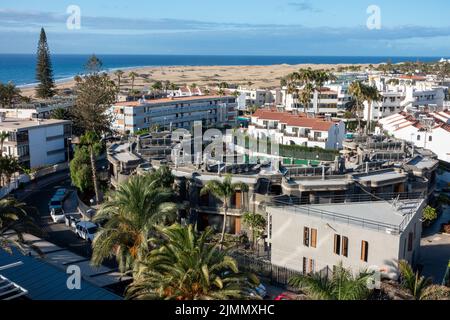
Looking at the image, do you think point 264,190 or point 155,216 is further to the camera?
point 264,190

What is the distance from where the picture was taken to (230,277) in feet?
58.1

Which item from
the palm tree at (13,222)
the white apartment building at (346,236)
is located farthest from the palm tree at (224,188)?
the palm tree at (13,222)

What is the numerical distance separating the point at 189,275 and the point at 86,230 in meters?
18.9

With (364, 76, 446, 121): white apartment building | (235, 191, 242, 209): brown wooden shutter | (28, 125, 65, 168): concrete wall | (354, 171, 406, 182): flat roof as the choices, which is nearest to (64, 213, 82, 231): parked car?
(235, 191, 242, 209): brown wooden shutter

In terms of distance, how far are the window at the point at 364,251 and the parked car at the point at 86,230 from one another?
1827 centimetres

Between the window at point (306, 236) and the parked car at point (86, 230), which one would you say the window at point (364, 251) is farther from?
the parked car at point (86, 230)

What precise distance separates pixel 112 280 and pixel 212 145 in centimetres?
3778

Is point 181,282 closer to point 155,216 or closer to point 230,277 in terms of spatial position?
point 230,277

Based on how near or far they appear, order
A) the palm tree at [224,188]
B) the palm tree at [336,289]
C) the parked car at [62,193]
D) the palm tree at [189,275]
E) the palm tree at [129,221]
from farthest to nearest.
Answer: the parked car at [62,193] → the palm tree at [224,188] → the palm tree at [129,221] → the palm tree at [189,275] → the palm tree at [336,289]

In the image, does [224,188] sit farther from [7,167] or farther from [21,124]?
[21,124]

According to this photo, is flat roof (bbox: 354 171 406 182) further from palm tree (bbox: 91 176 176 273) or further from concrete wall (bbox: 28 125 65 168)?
concrete wall (bbox: 28 125 65 168)

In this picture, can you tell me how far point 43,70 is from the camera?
352 ft

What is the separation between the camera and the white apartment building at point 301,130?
64.3 m
